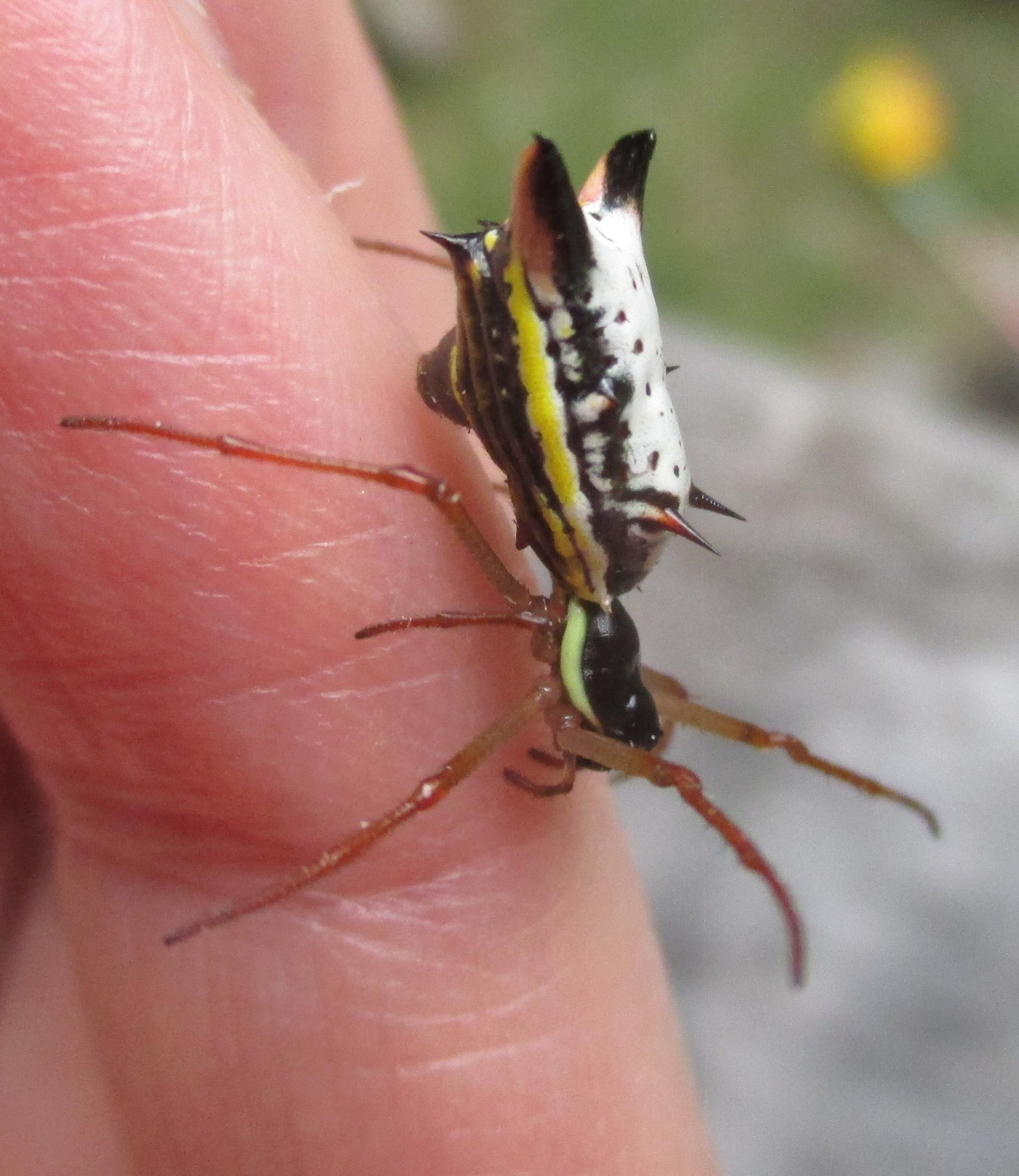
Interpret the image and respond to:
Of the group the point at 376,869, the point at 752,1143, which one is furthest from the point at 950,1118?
the point at 376,869

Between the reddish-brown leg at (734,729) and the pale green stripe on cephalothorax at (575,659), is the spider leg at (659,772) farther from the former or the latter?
the reddish-brown leg at (734,729)

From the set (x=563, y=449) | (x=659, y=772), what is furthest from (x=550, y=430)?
(x=659, y=772)

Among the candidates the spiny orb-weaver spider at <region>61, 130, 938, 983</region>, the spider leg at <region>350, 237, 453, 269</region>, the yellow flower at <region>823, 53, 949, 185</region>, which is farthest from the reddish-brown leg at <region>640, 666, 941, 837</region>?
the yellow flower at <region>823, 53, 949, 185</region>

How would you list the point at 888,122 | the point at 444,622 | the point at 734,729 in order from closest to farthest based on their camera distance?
the point at 444,622 → the point at 734,729 → the point at 888,122

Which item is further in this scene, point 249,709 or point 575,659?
point 575,659

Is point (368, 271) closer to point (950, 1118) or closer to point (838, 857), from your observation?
point (838, 857)

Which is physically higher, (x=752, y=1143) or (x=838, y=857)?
(x=838, y=857)

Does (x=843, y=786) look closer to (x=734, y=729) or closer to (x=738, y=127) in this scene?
(x=734, y=729)
